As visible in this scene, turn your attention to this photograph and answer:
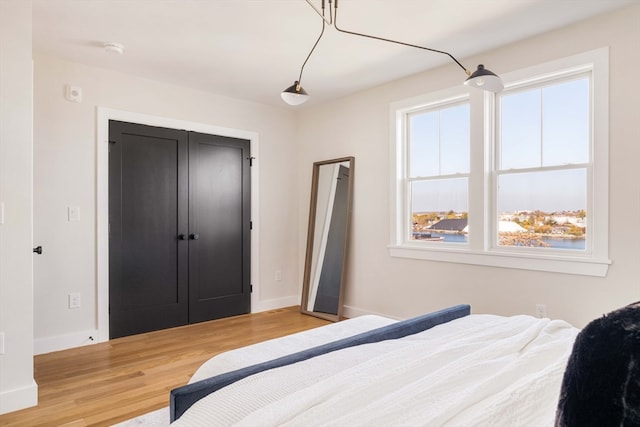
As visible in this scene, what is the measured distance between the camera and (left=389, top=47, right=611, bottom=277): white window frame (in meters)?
2.68

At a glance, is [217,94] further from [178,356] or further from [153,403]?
[153,403]

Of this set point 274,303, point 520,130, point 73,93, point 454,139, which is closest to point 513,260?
point 520,130

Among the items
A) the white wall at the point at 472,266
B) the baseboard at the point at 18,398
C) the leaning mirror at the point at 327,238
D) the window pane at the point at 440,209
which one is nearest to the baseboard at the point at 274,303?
the leaning mirror at the point at 327,238

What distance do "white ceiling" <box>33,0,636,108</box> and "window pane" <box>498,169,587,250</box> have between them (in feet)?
3.66

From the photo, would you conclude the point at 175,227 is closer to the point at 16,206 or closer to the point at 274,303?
the point at 274,303

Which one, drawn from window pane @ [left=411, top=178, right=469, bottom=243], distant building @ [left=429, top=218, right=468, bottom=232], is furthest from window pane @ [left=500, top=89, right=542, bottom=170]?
distant building @ [left=429, top=218, right=468, bottom=232]

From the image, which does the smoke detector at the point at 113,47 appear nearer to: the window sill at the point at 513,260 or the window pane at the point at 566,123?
the window sill at the point at 513,260

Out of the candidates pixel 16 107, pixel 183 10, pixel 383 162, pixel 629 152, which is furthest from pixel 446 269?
pixel 16 107

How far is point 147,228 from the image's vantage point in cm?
391

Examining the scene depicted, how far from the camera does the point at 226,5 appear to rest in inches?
100

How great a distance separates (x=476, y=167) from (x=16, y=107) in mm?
3426

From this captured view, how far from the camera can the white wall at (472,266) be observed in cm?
257

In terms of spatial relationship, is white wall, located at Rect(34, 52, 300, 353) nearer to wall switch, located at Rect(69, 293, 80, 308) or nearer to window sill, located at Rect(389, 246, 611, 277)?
wall switch, located at Rect(69, 293, 80, 308)

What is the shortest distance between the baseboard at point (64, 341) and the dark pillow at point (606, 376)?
3.97 metres
